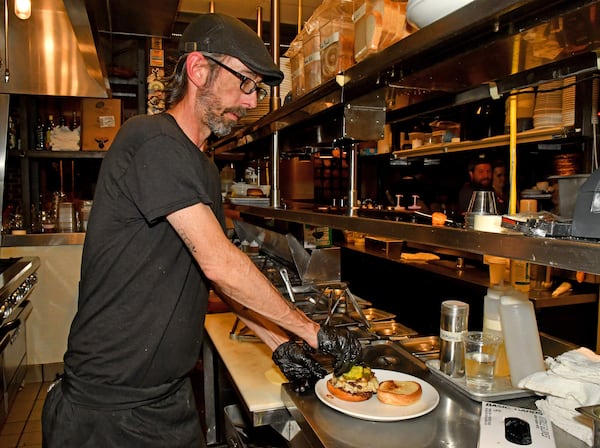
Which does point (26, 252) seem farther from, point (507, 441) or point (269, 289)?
point (507, 441)

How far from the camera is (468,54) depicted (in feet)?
4.28

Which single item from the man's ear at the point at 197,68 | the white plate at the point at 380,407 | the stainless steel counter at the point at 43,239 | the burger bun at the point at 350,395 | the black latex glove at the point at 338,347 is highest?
the man's ear at the point at 197,68

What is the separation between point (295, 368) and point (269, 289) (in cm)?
35

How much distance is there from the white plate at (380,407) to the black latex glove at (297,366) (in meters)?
0.07

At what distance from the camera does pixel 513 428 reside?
1260mm

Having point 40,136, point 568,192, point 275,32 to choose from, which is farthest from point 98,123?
point 568,192

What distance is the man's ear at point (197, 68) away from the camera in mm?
1605

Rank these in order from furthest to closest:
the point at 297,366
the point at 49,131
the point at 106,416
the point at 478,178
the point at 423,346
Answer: the point at 478,178
the point at 49,131
the point at 423,346
the point at 297,366
the point at 106,416

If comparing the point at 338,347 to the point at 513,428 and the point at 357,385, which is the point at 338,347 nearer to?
the point at 357,385

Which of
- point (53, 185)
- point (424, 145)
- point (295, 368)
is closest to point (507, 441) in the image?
point (295, 368)

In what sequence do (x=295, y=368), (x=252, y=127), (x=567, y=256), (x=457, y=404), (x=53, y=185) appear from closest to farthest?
(x=567, y=256)
(x=457, y=404)
(x=295, y=368)
(x=252, y=127)
(x=53, y=185)

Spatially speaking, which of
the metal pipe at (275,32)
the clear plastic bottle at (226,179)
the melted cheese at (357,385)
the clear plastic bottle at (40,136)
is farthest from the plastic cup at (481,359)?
the clear plastic bottle at (40,136)

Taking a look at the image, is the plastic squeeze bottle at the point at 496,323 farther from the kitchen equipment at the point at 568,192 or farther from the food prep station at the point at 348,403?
the kitchen equipment at the point at 568,192

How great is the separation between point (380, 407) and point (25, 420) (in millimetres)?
3200
